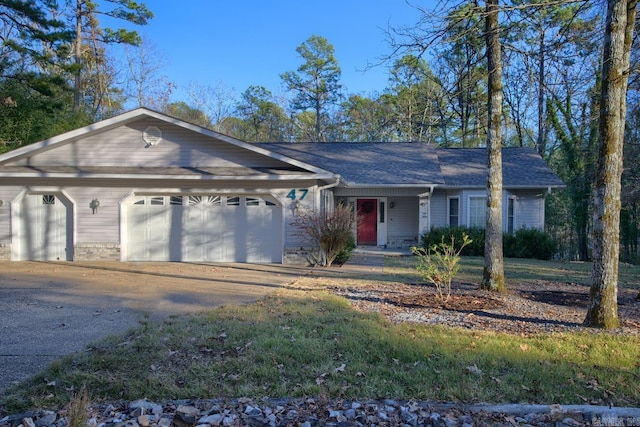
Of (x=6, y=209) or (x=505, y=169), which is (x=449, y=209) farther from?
(x=6, y=209)

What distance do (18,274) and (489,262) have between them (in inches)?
442

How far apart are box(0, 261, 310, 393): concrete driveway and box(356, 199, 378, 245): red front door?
662cm

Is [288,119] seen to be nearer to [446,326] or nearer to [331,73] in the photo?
[331,73]

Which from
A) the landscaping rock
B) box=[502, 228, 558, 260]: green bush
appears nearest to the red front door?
box=[502, 228, 558, 260]: green bush

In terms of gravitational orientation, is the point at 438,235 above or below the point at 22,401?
above

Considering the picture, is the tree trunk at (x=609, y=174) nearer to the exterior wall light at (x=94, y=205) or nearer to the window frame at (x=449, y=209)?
the window frame at (x=449, y=209)

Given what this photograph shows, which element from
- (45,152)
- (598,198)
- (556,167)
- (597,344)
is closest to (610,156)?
(598,198)

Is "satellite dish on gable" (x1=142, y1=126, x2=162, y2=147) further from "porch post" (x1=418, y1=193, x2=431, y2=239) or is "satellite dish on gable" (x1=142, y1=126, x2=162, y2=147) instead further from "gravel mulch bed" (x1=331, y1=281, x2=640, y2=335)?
"porch post" (x1=418, y1=193, x2=431, y2=239)

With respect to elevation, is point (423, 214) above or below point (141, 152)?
below

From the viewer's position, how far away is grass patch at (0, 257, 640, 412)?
3938 millimetres

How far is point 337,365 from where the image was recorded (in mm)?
4555

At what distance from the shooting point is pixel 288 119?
3438cm

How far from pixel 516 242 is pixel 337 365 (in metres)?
14.3

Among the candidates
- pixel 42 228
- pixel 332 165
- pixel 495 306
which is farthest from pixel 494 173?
pixel 42 228
